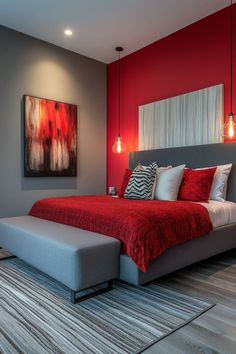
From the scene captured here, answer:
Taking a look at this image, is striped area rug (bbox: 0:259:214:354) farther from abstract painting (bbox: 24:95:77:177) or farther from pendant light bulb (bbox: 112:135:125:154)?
pendant light bulb (bbox: 112:135:125:154)

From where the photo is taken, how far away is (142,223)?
2.15m

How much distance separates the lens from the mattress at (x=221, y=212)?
284cm

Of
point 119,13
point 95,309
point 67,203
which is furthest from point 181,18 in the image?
point 95,309

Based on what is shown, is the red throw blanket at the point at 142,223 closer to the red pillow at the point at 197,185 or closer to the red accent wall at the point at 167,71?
the red pillow at the point at 197,185

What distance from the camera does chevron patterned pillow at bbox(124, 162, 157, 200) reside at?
3.36 m

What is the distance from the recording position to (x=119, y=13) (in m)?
3.55

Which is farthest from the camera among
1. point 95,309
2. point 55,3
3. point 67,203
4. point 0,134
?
point 0,134

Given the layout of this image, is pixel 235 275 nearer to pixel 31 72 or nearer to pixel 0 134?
pixel 0 134

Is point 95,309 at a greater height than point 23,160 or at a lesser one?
lesser

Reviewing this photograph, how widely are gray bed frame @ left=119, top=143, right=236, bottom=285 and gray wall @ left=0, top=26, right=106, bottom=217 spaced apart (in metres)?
0.89

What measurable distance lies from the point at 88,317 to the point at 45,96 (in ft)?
11.3

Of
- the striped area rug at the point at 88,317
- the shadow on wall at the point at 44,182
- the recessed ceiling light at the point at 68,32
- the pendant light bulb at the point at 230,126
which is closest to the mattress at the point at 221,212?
the pendant light bulb at the point at 230,126

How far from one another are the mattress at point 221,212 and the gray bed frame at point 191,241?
64mm

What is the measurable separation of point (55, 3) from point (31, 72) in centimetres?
111
